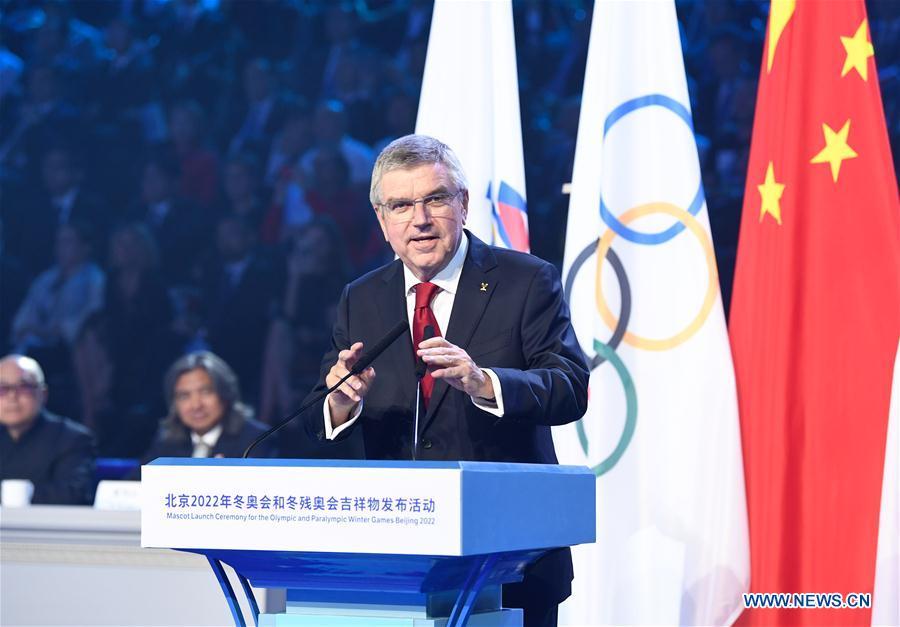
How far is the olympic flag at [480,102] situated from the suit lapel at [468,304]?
1.58 meters

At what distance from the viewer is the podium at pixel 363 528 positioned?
4.50 ft

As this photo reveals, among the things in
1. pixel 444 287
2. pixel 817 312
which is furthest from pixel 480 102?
pixel 444 287

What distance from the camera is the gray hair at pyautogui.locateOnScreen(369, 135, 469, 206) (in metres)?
1.88

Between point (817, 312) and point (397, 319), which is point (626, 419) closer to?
point (817, 312)

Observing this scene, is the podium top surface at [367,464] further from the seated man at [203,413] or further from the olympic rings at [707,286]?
the seated man at [203,413]

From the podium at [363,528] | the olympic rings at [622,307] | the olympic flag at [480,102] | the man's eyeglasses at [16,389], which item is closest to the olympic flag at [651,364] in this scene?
the olympic rings at [622,307]

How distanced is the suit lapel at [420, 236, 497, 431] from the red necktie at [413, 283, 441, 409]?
0.09 feet

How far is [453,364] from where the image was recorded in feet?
5.23

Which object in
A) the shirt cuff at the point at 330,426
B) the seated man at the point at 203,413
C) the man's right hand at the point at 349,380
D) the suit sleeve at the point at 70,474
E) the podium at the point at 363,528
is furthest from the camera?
the seated man at the point at 203,413

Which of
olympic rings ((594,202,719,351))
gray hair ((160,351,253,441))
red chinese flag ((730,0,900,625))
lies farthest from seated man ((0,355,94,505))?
red chinese flag ((730,0,900,625))

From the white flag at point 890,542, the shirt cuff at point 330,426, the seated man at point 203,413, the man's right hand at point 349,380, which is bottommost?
the white flag at point 890,542

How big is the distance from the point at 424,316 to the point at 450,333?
2.5 inches

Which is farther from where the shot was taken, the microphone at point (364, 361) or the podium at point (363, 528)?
the microphone at point (364, 361)

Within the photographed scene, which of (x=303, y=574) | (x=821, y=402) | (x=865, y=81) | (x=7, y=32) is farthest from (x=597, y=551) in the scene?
(x=7, y=32)
